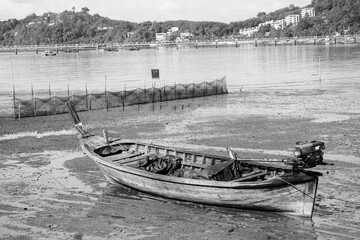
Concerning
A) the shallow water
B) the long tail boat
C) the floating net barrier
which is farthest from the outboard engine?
the floating net barrier

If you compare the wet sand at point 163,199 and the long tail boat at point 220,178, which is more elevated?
the long tail boat at point 220,178

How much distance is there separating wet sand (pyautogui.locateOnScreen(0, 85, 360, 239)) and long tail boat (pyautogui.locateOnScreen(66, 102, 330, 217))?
0.46m

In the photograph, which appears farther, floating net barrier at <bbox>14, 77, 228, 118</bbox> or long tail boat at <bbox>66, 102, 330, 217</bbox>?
floating net barrier at <bbox>14, 77, 228, 118</bbox>

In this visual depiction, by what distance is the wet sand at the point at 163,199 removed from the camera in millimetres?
20094

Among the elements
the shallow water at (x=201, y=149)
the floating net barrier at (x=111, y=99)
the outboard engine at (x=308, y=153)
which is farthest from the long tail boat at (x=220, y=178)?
the floating net barrier at (x=111, y=99)

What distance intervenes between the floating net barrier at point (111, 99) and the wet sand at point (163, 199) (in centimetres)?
132

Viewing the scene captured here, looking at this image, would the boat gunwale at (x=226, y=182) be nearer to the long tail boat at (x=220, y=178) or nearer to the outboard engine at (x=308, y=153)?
the long tail boat at (x=220, y=178)

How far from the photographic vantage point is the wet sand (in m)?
20.1

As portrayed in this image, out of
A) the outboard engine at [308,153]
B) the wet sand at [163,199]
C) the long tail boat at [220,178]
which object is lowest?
the wet sand at [163,199]

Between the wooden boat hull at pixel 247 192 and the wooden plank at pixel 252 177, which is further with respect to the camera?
the wooden plank at pixel 252 177

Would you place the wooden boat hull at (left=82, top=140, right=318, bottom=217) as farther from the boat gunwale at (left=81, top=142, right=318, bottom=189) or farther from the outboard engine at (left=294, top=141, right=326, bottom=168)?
the outboard engine at (left=294, top=141, right=326, bottom=168)

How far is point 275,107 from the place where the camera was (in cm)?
4694

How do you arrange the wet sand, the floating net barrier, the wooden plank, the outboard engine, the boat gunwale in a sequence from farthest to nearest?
the floating net barrier < the wooden plank < the outboard engine < the wet sand < the boat gunwale

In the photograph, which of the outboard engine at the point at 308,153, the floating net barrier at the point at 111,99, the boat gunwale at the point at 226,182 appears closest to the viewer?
the boat gunwale at the point at 226,182
